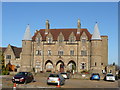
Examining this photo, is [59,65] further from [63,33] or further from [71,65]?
[63,33]

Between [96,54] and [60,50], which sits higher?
[60,50]

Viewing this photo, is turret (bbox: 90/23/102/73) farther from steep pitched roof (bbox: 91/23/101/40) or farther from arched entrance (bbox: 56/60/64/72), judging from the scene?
arched entrance (bbox: 56/60/64/72)

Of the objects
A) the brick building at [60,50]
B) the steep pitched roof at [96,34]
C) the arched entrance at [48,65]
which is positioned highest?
the steep pitched roof at [96,34]

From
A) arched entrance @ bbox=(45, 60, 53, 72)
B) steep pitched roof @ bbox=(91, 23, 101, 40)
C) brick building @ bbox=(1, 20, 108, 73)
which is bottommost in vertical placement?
arched entrance @ bbox=(45, 60, 53, 72)

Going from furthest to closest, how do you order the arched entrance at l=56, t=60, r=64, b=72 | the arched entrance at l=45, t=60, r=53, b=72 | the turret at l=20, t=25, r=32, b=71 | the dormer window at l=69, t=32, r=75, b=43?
1. the arched entrance at l=45, t=60, r=53, b=72
2. the arched entrance at l=56, t=60, r=64, b=72
3. the turret at l=20, t=25, r=32, b=71
4. the dormer window at l=69, t=32, r=75, b=43

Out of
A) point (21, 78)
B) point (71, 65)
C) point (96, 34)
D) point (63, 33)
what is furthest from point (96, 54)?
point (21, 78)

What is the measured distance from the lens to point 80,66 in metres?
61.8

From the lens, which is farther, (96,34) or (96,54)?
(96,34)

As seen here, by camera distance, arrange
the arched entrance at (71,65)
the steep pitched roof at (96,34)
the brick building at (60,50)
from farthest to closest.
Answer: the arched entrance at (71,65)
the brick building at (60,50)
the steep pitched roof at (96,34)

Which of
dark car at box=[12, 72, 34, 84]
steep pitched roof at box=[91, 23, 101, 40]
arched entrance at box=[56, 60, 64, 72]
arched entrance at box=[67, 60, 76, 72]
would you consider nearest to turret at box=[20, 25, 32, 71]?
arched entrance at box=[56, 60, 64, 72]

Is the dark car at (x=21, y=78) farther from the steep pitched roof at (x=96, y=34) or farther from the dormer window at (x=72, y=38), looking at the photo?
the steep pitched roof at (x=96, y=34)

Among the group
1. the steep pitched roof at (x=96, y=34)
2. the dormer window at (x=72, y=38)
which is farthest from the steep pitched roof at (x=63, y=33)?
the steep pitched roof at (x=96, y=34)

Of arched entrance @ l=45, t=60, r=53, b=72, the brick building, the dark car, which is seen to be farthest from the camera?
arched entrance @ l=45, t=60, r=53, b=72

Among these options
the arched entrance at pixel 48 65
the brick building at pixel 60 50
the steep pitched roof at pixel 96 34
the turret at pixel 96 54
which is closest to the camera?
the turret at pixel 96 54
